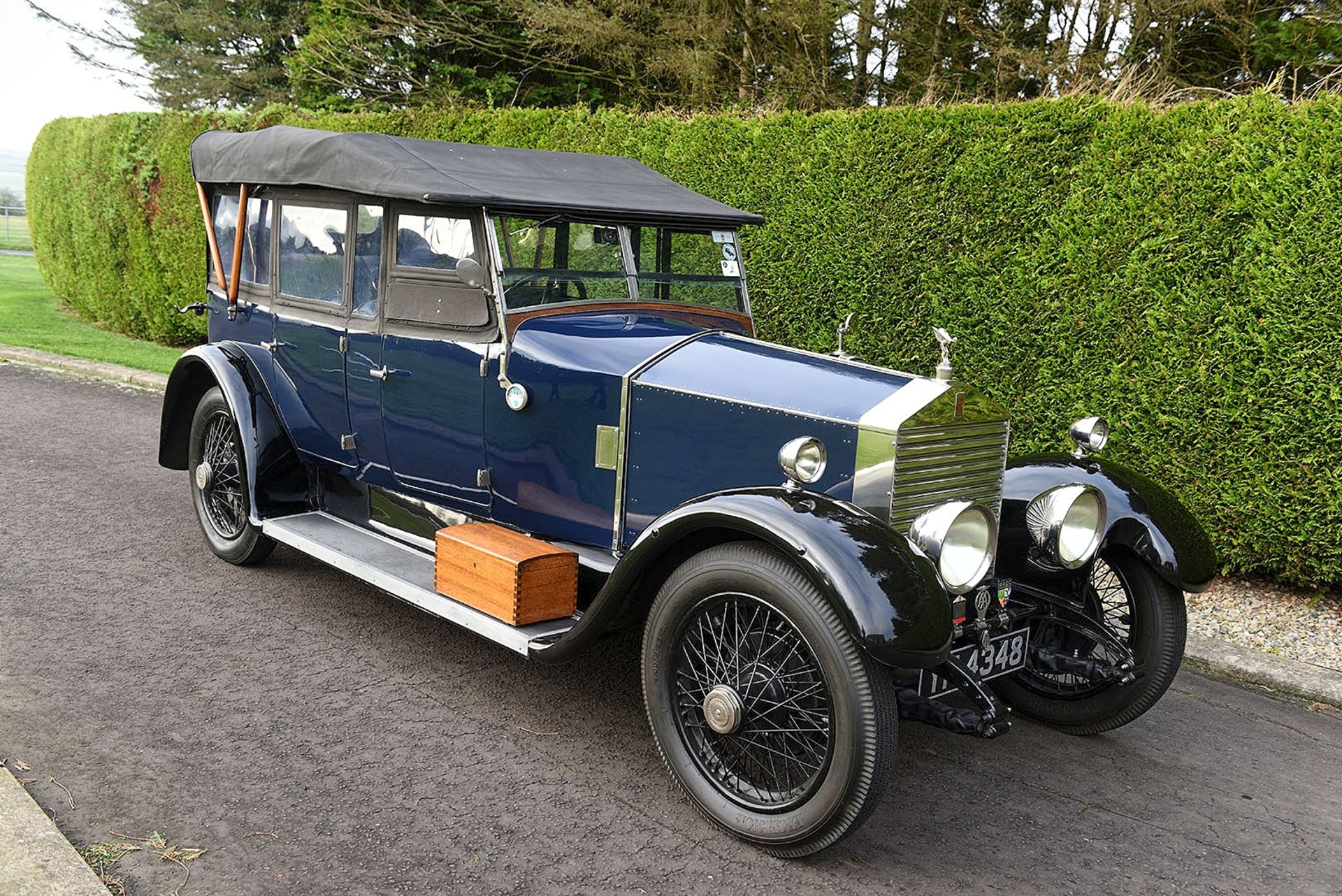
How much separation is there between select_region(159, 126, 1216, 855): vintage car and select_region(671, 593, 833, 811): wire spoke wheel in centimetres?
1

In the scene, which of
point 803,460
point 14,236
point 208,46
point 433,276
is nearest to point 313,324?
point 433,276

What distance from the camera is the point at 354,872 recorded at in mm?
2865

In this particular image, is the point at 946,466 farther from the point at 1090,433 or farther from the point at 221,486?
the point at 221,486

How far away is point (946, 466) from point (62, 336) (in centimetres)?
1301

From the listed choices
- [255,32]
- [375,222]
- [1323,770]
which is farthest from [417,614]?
[255,32]

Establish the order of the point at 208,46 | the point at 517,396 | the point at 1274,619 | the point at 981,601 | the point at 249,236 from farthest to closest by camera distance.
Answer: the point at 208,46, the point at 249,236, the point at 1274,619, the point at 517,396, the point at 981,601

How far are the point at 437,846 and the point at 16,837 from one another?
3.64 feet

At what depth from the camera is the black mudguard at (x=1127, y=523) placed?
148 inches

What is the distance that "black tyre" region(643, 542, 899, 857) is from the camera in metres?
2.84

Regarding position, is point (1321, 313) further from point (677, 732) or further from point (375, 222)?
point (375, 222)

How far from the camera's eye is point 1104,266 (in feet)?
18.7

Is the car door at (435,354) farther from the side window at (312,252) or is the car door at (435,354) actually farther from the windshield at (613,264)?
the side window at (312,252)

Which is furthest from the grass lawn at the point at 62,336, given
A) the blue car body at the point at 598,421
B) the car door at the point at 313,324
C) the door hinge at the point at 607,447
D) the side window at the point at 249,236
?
the door hinge at the point at 607,447

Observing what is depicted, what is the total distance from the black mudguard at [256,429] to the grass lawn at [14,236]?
95.6 feet
